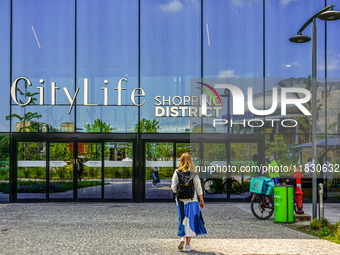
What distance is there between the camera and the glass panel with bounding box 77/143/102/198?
43.5 ft

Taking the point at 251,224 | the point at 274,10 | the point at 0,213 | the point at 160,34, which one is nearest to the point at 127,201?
the point at 0,213

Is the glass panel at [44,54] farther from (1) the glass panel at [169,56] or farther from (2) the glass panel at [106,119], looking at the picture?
(1) the glass panel at [169,56]

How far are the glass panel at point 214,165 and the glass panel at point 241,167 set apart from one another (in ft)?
1.01

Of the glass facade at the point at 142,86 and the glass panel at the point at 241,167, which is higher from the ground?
the glass facade at the point at 142,86

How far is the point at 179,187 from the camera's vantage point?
6.37 m

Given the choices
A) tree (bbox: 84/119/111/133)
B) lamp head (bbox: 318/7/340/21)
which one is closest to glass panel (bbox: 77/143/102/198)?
tree (bbox: 84/119/111/133)

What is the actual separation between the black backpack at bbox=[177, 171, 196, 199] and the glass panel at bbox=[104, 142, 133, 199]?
23.5 feet

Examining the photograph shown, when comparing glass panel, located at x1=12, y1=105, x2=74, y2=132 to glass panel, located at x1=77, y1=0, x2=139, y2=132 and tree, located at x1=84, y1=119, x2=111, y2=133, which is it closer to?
glass panel, located at x1=77, y1=0, x2=139, y2=132

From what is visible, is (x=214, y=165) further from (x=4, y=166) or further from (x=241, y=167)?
(x=4, y=166)

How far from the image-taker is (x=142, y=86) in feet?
44.6

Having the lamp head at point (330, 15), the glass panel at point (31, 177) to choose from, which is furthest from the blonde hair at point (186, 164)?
the glass panel at point (31, 177)

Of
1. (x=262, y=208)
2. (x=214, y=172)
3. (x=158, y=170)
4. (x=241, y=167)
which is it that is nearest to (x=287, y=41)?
(x=241, y=167)

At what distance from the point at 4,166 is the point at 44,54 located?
15.2 ft

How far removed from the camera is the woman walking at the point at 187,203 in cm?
631
